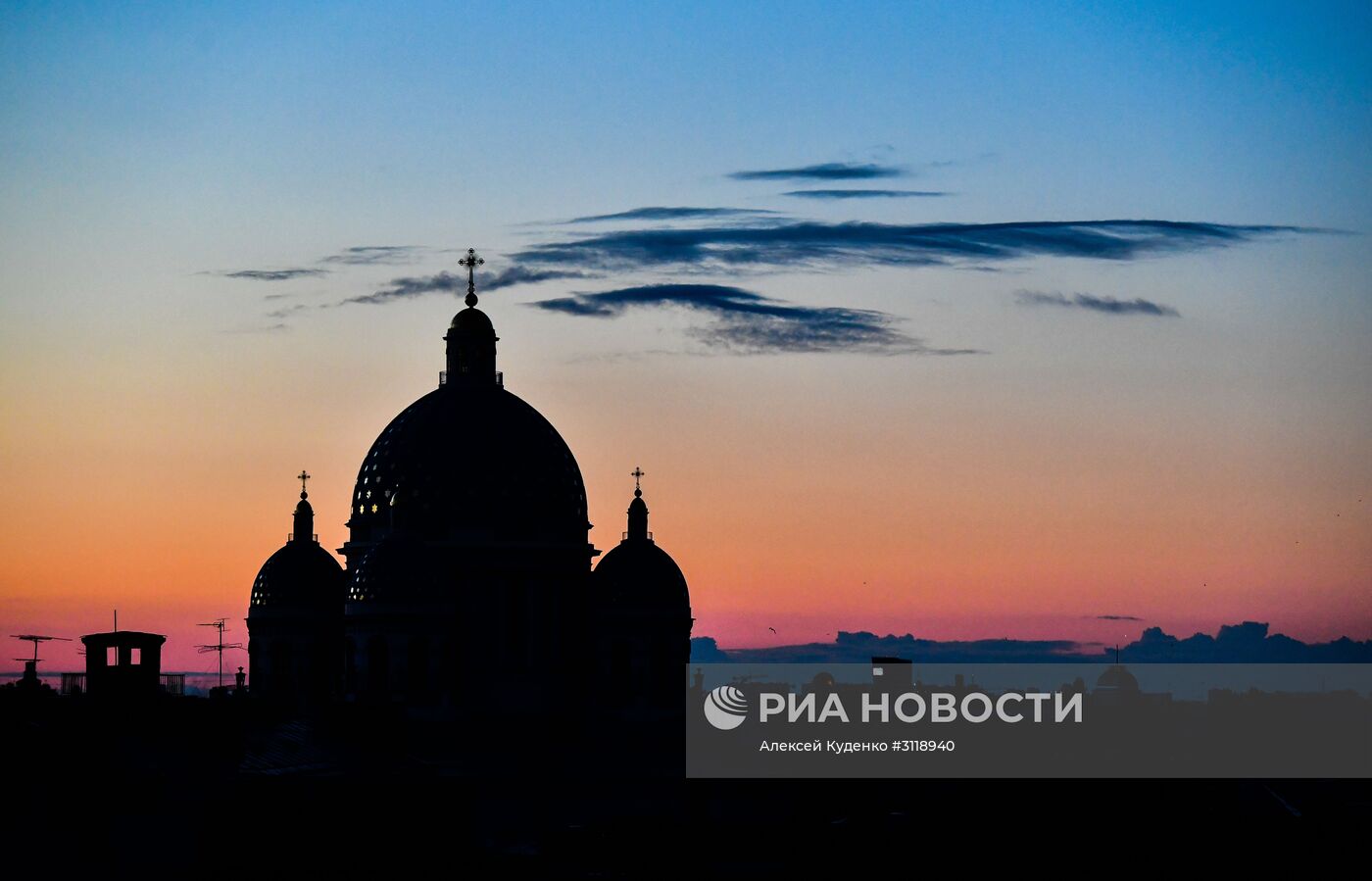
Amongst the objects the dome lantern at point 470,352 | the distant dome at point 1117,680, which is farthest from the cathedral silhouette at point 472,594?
the distant dome at point 1117,680

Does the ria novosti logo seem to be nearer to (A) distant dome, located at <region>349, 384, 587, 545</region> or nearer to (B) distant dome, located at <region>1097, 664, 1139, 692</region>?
(A) distant dome, located at <region>349, 384, 587, 545</region>

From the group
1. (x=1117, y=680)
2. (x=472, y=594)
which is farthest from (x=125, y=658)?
(x=1117, y=680)

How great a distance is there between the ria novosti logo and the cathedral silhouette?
2926mm

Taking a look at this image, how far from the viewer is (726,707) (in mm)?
→ 115938

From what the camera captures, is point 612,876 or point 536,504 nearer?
point 612,876

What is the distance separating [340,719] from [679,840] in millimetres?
20624

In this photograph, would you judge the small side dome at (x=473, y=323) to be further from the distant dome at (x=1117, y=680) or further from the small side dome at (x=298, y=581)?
the distant dome at (x=1117, y=680)

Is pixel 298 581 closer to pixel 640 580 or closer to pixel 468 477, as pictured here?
pixel 468 477

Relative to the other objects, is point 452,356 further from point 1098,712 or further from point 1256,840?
point 1256,840

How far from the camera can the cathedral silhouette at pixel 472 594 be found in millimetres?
111438

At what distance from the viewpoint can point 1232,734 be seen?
5379 inches

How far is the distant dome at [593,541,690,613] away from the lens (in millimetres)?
120688

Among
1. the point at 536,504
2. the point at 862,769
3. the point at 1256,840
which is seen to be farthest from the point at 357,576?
the point at 1256,840

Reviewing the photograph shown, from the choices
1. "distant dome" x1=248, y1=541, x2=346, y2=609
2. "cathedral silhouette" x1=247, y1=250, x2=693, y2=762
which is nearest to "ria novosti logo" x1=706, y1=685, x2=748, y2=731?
"cathedral silhouette" x1=247, y1=250, x2=693, y2=762
